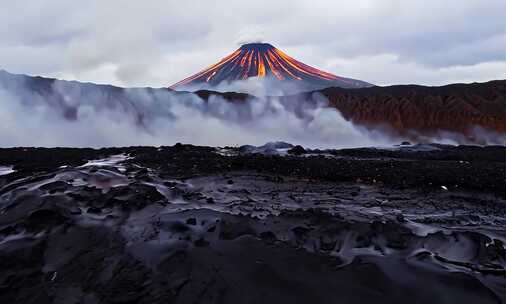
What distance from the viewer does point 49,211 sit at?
5086mm

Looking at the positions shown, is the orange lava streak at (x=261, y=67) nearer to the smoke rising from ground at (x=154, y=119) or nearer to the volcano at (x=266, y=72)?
the volcano at (x=266, y=72)

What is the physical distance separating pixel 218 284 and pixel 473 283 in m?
2.37

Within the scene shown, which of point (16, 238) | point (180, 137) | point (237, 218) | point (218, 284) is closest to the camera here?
point (218, 284)

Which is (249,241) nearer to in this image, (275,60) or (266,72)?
(266,72)

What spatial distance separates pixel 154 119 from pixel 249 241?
35881 mm

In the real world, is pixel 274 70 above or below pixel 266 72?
above

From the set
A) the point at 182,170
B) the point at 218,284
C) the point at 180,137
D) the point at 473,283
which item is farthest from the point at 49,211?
the point at 180,137

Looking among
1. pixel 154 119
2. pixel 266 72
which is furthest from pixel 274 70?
pixel 154 119

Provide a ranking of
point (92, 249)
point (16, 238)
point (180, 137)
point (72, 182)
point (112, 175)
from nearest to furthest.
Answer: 1. point (92, 249)
2. point (16, 238)
3. point (72, 182)
4. point (112, 175)
5. point (180, 137)

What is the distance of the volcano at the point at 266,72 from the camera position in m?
59.3

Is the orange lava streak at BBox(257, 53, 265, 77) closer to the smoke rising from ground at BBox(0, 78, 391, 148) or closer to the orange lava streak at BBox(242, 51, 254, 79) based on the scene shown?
the orange lava streak at BBox(242, 51, 254, 79)

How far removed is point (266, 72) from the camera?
61.8 m

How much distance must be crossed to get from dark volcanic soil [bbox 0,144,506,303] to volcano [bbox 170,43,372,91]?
166 ft

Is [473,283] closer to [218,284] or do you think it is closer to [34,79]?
[218,284]
